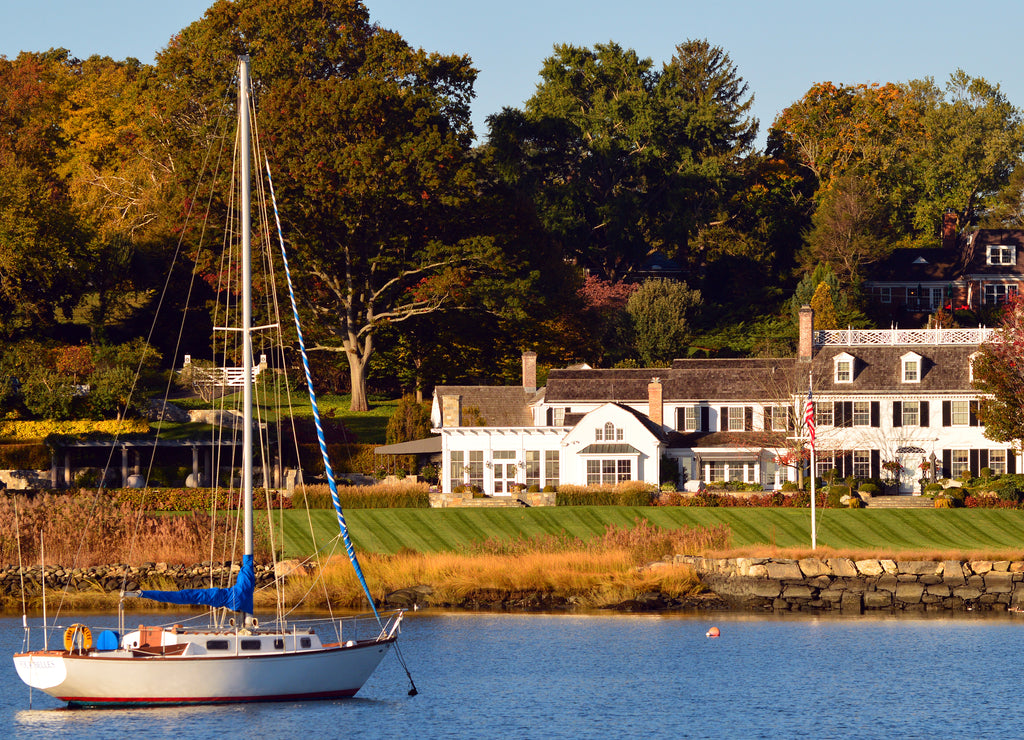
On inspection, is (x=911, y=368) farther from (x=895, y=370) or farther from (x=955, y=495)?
(x=955, y=495)

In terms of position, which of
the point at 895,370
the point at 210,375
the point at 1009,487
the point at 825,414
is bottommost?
the point at 1009,487

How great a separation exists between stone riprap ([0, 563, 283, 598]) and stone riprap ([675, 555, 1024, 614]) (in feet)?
47.8

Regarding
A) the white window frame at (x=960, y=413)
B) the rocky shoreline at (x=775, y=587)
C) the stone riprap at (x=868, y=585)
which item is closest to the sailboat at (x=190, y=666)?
the rocky shoreline at (x=775, y=587)

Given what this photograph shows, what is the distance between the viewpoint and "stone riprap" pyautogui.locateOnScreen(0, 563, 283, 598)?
46375mm

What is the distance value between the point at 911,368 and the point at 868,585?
25207 mm

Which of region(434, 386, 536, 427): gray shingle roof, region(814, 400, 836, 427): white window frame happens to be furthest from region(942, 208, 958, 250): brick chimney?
region(434, 386, 536, 427): gray shingle roof

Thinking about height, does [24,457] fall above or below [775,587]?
above

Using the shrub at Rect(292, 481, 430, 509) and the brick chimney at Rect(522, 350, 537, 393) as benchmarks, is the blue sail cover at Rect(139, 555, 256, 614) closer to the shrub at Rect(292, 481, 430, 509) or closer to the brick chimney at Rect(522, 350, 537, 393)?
the shrub at Rect(292, 481, 430, 509)

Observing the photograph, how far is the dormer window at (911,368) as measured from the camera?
69688 millimetres

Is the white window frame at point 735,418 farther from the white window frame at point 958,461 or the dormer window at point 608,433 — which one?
the white window frame at point 958,461

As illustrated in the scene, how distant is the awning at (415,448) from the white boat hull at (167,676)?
36.1m

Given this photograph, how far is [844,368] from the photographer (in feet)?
231

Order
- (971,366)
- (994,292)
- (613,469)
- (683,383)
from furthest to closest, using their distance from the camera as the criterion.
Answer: (994,292) → (683,383) → (971,366) → (613,469)

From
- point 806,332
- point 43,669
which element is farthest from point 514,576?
point 806,332
